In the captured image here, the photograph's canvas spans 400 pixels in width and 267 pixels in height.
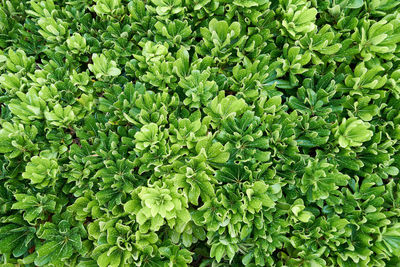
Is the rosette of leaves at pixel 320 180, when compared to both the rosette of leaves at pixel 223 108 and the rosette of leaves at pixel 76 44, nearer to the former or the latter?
the rosette of leaves at pixel 223 108

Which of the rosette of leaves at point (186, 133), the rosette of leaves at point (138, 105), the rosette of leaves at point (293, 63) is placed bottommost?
the rosette of leaves at point (186, 133)

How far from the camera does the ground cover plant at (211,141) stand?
209cm

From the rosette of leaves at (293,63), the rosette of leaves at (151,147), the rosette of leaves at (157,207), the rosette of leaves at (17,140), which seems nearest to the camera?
the rosette of leaves at (157,207)

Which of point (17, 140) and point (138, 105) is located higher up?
point (138, 105)

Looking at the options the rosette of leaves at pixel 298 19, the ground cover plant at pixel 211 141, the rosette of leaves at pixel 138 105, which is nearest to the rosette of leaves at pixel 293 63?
the ground cover plant at pixel 211 141

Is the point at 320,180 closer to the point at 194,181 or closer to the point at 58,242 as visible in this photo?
the point at 194,181

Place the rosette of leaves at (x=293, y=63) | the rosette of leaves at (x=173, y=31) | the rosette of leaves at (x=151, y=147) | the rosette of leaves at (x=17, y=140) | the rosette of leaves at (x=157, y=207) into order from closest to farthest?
the rosette of leaves at (x=157, y=207) < the rosette of leaves at (x=151, y=147) < the rosette of leaves at (x=17, y=140) < the rosette of leaves at (x=293, y=63) < the rosette of leaves at (x=173, y=31)

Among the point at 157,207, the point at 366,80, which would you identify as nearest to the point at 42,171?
the point at 157,207

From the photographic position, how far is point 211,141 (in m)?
2.17

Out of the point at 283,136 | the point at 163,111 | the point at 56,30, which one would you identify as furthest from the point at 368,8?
the point at 56,30

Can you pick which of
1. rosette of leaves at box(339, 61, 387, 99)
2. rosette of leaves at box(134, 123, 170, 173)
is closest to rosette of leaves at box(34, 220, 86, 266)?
rosette of leaves at box(134, 123, 170, 173)

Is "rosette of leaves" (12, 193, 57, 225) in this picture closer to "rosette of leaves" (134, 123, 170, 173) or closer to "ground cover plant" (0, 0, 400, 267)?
"ground cover plant" (0, 0, 400, 267)

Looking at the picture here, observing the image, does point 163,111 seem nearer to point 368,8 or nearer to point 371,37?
point 371,37

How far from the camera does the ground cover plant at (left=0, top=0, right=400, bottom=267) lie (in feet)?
6.85
